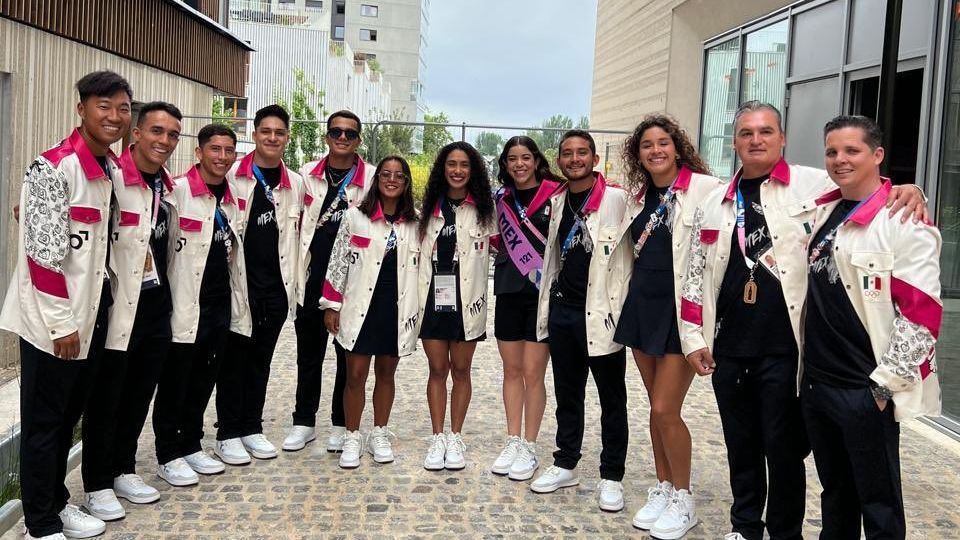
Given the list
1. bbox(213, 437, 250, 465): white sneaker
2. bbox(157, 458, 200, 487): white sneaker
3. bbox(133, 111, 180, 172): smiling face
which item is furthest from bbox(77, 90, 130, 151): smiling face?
bbox(213, 437, 250, 465): white sneaker

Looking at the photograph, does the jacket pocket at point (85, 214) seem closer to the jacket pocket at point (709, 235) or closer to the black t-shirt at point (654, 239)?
the black t-shirt at point (654, 239)

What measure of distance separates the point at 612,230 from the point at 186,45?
28.5 ft

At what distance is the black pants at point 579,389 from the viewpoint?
4969 millimetres

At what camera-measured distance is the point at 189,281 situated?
498 cm

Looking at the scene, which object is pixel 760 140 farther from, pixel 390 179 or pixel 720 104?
pixel 720 104

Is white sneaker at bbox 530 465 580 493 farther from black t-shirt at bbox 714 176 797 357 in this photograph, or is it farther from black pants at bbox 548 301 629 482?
black t-shirt at bbox 714 176 797 357

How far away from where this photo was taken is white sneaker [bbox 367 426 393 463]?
570cm

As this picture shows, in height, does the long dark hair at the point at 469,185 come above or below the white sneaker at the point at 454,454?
above

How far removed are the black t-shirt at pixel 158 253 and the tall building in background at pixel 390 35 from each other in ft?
265

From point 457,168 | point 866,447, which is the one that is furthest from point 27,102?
point 866,447

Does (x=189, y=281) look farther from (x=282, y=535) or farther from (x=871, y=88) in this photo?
(x=871, y=88)

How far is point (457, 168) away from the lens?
17.7 feet

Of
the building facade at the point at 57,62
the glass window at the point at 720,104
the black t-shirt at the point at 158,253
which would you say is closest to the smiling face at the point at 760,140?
the black t-shirt at the point at 158,253

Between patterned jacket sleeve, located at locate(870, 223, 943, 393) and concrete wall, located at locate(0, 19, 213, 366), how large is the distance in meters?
7.18
